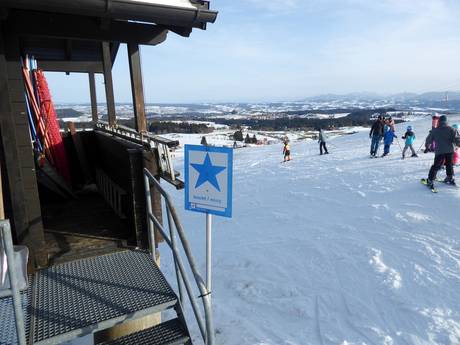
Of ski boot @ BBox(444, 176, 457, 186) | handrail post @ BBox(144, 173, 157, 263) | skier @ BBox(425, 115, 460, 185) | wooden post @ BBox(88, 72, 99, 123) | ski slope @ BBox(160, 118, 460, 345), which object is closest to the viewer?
handrail post @ BBox(144, 173, 157, 263)

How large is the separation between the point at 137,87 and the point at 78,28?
1331 mm

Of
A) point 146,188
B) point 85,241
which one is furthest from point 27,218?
point 146,188

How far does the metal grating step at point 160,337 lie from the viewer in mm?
3068

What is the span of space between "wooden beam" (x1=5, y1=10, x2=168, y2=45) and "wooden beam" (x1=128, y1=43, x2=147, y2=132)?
45 cm

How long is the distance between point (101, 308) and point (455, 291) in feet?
16.8

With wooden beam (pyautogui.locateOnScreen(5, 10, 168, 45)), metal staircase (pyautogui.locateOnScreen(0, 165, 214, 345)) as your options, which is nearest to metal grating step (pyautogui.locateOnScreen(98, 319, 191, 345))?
metal staircase (pyautogui.locateOnScreen(0, 165, 214, 345))

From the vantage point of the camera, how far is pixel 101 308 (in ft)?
10.8

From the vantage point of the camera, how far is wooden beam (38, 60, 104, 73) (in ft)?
33.4

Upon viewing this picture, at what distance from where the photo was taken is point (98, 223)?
18.3 feet

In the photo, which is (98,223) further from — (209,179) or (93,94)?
(93,94)

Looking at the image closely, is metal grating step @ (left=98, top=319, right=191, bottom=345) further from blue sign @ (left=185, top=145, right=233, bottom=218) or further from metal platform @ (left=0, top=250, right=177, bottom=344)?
blue sign @ (left=185, top=145, right=233, bottom=218)

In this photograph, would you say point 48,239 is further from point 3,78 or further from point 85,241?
point 3,78

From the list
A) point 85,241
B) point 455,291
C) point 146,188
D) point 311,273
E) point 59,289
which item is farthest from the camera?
point 311,273

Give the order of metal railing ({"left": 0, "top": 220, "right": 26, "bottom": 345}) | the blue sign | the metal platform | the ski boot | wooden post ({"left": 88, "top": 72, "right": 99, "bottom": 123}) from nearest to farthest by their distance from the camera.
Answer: metal railing ({"left": 0, "top": 220, "right": 26, "bottom": 345}) < the metal platform < the blue sign < the ski boot < wooden post ({"left": 88, "top": 72, "right": 99, "bottom": 123})
